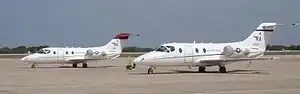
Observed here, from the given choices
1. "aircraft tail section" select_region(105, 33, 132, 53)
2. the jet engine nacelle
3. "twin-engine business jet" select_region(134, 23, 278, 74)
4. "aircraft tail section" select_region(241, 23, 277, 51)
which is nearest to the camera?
"twin-engine business jet" select_region(134, 23, 278, 74)

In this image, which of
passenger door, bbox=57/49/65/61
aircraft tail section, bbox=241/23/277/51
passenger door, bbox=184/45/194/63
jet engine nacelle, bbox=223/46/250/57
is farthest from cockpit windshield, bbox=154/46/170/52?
passenger door, bbox=57/49/65/61

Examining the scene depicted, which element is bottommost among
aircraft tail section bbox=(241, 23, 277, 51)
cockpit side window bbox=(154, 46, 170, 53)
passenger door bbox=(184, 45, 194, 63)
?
passenger door bbox=(184, 45, 194, 63)

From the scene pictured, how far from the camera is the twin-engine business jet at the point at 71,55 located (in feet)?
165

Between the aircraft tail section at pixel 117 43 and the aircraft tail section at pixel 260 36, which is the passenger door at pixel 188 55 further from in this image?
the aircraft tail section at pixel 117 43

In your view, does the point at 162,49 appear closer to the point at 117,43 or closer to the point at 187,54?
the point at 187,54

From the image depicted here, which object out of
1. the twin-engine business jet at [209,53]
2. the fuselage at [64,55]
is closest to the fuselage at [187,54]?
the twin-engine business jet at [209,53]

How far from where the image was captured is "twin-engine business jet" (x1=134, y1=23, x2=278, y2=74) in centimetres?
3378

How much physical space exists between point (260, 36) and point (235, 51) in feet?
9.83

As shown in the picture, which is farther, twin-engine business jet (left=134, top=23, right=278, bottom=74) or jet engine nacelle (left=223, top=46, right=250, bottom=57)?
jet engine nacelle (left=223, top=46, right=250, bottom=57)

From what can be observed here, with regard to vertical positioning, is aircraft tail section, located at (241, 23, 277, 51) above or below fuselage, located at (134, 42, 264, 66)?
above

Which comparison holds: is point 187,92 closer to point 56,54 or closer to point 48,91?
point 48,91

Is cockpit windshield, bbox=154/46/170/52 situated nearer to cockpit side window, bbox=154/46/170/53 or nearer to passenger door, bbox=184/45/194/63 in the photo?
cockpit side window, bbox=154/46/170/53

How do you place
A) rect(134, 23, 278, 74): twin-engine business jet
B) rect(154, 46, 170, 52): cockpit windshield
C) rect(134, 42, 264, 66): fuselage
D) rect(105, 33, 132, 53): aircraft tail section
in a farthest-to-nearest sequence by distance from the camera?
rect(105, 33, 132, 53): aircraft tail section
rect(154, 46, 170, 52): cockpit windshield
rect(134, 23, 278, 74): twin-engine business jet
rect(134, 42, 264, 66): fuselage

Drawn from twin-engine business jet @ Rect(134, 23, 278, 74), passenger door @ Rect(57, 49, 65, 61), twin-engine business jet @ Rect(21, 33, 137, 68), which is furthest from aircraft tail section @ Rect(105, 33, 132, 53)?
twin-engine business jet @ Rect(134, 23, 278, 74)
